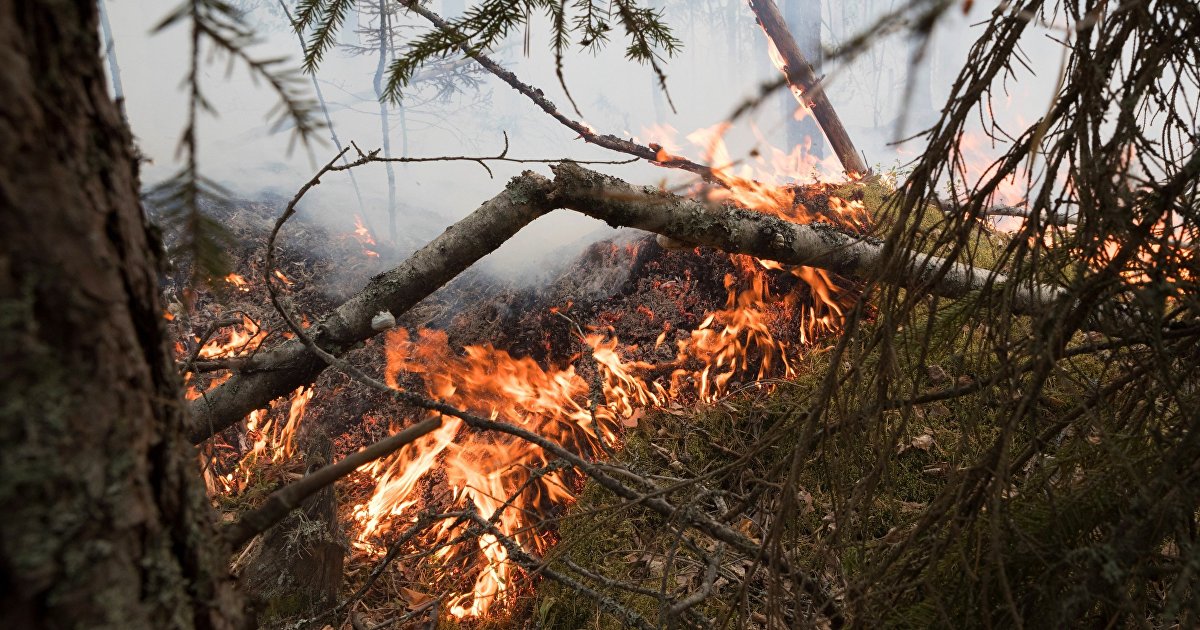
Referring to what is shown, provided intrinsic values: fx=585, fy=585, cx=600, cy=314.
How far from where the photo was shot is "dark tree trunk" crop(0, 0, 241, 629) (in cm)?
44

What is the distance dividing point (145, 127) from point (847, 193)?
6700 millimetres

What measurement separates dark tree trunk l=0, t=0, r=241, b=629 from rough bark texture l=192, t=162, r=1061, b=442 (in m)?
1.71

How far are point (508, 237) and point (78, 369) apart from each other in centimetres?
Answer: 206

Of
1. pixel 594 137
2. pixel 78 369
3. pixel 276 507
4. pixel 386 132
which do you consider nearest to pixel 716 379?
pixel 594 137

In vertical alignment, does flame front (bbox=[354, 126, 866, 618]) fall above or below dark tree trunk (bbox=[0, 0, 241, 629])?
below

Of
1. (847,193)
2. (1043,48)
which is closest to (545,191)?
(847,193)

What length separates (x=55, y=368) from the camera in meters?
0.46

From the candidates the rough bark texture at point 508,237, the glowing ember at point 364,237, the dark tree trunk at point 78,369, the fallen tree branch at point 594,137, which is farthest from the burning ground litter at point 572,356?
the dark tree trunk at point 78,369

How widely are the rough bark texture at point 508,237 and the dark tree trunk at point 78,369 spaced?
1.71 meters

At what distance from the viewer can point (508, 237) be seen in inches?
98.5

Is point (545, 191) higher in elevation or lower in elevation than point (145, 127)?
lower

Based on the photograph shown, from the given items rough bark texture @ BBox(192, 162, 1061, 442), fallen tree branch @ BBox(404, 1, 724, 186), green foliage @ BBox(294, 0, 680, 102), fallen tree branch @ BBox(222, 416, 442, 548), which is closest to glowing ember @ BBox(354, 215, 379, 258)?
fallen tree branch @ BBox(404, 1, 724, 186)

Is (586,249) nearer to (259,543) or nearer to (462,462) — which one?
(462,462)

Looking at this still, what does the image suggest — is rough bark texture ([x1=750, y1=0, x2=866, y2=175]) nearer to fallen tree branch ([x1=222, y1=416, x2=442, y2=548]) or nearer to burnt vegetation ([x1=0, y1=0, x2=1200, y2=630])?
burnt vegetation ([x1=0, y1=0, x2=1200, y2=630])
